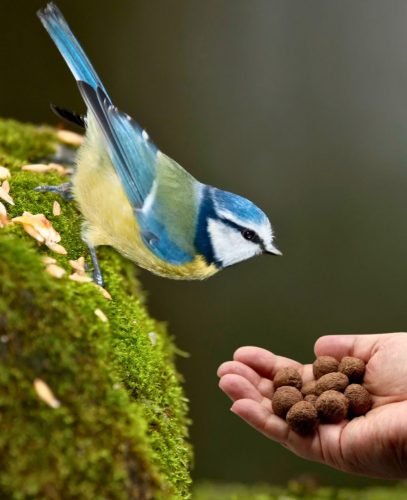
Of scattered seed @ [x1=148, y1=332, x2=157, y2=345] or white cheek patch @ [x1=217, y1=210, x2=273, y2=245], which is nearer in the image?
white cheek patch @ [x1=217, y1=210, x2=273, y2=245]

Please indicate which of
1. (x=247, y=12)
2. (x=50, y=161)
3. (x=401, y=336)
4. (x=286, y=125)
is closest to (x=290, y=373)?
(x=401, y=336)

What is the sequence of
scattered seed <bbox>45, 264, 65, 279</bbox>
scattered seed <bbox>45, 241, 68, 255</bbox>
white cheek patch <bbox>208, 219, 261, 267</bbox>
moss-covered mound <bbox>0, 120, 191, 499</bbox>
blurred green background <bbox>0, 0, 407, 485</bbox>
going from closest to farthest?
moss-covered mound <bbox>0, 120, 191, 499</bbox> < scattered seed <bbox>45, 264, 65, 279</bbox> < scattered seed <bbox>45, 241, 68, 255</bbox> < white cheek patch <bbox>208, 219, 261, 267</bbox> < blurred green background <bbox>0, 0, 407, 485</bbox>

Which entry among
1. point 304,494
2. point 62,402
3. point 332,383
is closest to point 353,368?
point 332,383

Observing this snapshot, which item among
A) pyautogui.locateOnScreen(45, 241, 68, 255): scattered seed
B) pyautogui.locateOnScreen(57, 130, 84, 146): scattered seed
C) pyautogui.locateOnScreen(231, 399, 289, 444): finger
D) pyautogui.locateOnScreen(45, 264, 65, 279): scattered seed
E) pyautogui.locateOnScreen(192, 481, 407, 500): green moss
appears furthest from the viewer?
pyautogui.locateOnScreen(57, 130, 84, 146): scattered seed

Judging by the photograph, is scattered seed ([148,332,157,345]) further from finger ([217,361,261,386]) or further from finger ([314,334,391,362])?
finger ([314,334,391,362])

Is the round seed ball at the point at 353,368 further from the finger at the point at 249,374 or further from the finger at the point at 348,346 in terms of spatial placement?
the finger at the point at 249,374

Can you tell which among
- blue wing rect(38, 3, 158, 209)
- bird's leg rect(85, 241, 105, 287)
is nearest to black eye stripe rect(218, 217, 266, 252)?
blue wing rect(38, 3, 158, 209)

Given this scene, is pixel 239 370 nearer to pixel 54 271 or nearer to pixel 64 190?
pixel 64 190
